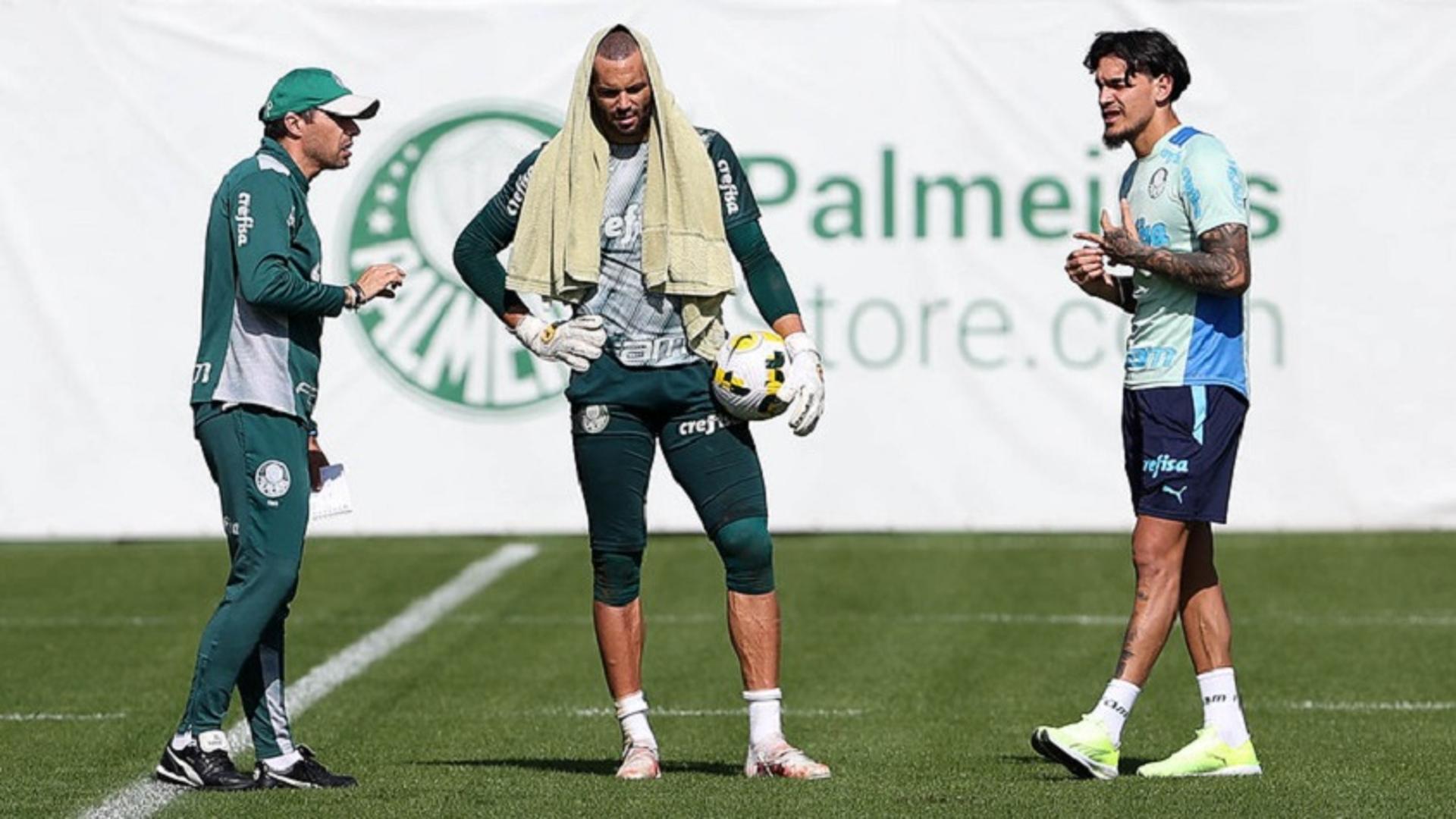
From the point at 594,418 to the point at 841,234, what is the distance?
735 cm

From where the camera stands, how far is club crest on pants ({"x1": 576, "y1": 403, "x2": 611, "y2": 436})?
766 centimetres

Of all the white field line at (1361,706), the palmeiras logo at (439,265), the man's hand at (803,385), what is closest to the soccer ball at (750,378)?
the man's hand at (803,385)

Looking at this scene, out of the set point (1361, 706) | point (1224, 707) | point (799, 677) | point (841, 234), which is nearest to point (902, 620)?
point (799, 677)

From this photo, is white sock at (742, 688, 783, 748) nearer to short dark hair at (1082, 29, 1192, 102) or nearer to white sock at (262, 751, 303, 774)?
white sock at (262, 751, 303, 774)

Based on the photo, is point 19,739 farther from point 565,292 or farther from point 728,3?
point 728,3

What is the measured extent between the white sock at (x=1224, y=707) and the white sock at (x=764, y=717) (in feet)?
3.74

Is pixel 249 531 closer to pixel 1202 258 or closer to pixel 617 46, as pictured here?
pixel 617 46

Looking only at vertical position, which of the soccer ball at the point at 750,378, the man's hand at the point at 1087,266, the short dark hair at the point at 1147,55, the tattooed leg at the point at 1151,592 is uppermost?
the short dark hair at the point at 1147,55

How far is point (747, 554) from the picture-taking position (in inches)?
300

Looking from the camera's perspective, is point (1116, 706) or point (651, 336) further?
point (651, 336)

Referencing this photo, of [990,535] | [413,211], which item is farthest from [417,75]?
[990,535]

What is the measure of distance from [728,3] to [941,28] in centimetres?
110

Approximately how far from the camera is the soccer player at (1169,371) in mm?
7516

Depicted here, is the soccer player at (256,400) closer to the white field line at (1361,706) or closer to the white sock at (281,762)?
the white sock at (281,762)
